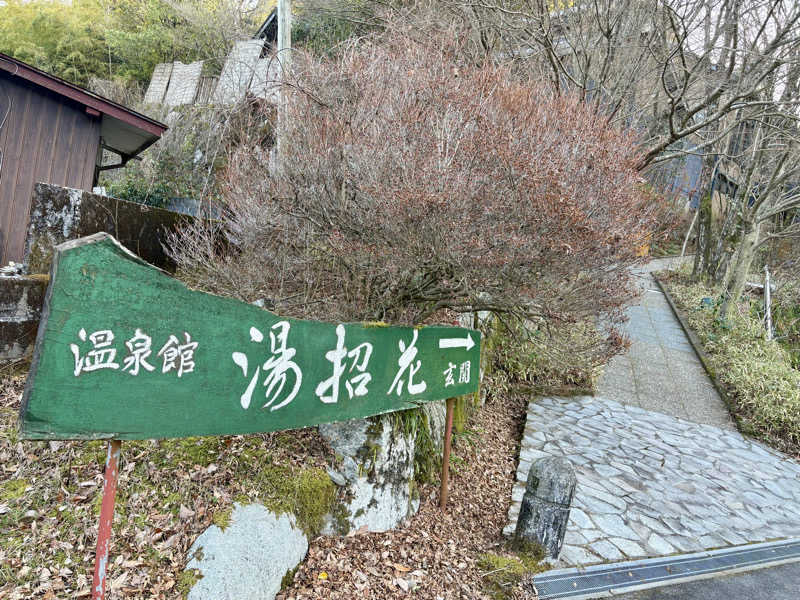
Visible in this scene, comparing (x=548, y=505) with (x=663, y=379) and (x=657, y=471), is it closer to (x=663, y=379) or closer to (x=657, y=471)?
(x=657, y=471)

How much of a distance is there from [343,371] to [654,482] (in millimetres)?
4813

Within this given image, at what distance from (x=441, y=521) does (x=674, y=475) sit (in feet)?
11.7

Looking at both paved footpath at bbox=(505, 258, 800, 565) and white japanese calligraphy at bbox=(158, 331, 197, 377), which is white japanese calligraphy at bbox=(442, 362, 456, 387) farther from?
white japanese calligraphy at bbox=(158, 331, 197, 377)

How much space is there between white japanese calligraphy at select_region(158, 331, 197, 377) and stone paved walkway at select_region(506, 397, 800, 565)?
3.40 m

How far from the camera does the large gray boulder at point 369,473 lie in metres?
3.39

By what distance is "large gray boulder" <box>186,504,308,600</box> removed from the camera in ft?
8.04

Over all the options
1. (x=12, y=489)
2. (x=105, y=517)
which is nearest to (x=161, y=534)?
(x=12, y=489)

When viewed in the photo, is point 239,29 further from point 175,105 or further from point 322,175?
point 322,175

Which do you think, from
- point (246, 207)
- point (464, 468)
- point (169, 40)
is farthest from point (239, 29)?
point (464, 468)

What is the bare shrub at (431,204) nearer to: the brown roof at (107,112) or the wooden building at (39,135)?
the brown roof at (107,112)

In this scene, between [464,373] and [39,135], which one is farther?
[39,135]

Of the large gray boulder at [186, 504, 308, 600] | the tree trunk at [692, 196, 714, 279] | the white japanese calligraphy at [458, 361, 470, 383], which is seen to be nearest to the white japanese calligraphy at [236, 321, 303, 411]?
the large gray boulder at [186, 504, 308, 600]

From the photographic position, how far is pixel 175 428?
5.67ft

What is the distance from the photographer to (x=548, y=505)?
3662 millimetres
